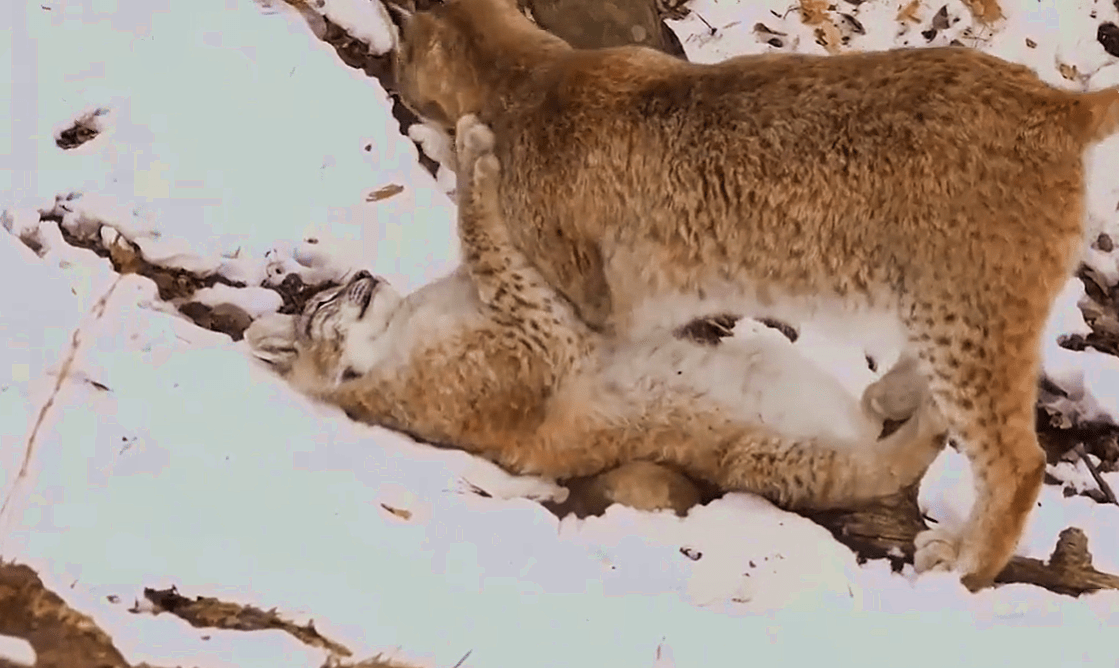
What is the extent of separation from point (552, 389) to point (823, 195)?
0.76m

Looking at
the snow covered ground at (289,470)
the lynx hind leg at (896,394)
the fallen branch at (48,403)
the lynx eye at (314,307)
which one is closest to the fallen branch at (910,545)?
the snow covered ground at (289,470)

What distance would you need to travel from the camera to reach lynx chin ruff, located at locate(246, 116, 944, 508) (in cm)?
225

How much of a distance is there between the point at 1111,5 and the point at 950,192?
1.85 meters

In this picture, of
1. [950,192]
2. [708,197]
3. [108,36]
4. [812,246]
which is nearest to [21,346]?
[108,36]

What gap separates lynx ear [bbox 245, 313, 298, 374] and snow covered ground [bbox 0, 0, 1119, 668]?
0.15 feet

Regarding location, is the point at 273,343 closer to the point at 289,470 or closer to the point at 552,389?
the point at 289,470

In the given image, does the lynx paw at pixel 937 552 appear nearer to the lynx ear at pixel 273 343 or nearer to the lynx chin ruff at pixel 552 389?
the lynx chin ruff at pixel 552 389

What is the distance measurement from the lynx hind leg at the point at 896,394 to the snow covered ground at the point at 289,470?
12 cm

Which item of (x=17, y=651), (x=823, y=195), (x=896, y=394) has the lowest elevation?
(x=17, y=651)

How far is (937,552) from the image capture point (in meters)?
2.14

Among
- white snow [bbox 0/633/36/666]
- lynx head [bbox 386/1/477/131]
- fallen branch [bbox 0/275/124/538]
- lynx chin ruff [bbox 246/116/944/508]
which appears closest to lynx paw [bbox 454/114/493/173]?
lynx chin ruff [bbox 246/116/944/508]

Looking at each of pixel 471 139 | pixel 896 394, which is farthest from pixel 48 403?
pixel 896 394

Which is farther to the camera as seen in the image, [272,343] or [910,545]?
[272,343]

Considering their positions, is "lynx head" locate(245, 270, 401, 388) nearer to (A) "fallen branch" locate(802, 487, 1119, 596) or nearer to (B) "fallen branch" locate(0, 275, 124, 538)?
(B) "fallen branch" locate(0, 275, 124, 538)
